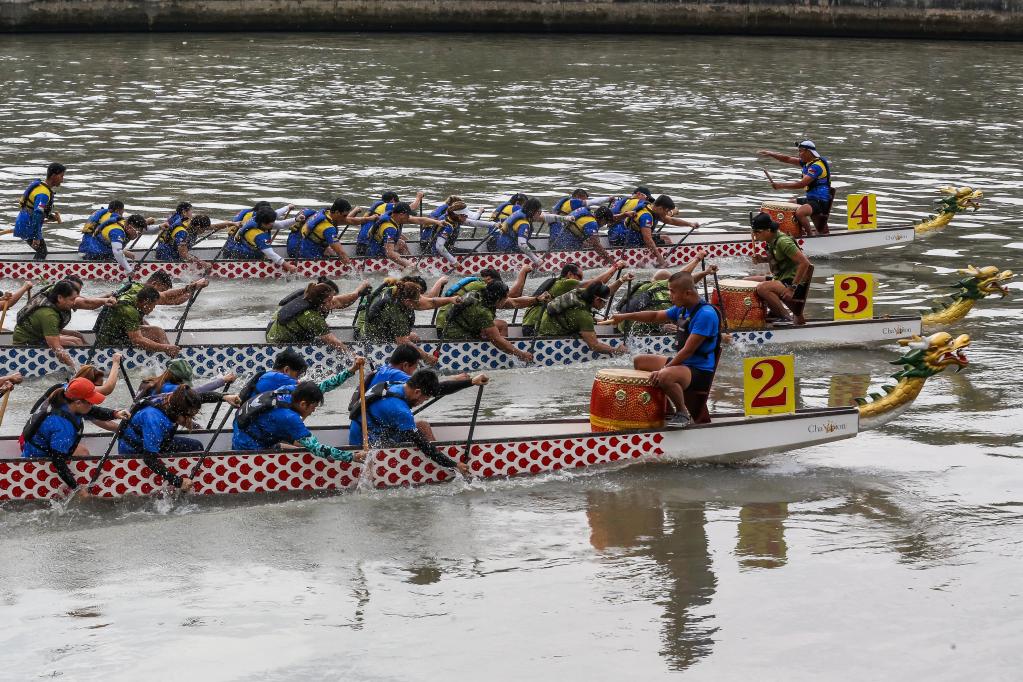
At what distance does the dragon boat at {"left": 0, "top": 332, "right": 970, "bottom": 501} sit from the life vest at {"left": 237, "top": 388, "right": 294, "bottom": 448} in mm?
270

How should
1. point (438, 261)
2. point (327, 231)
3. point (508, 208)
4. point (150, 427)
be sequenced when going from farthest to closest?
point (508, 208) → point (438, 261) → point (327, 231) → point (150, 427)

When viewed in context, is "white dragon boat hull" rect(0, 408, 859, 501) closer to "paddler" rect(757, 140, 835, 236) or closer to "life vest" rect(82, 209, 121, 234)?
"life vest" rect(82, 209, 121, 234)

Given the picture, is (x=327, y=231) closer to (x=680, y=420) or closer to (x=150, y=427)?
(x=150, y=427)

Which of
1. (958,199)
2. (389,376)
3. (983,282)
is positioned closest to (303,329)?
(389,376)

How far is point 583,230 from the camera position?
22016 millimetres


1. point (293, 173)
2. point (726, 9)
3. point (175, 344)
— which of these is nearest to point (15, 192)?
point (293, 173)

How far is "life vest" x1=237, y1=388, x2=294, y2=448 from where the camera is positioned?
12.8m

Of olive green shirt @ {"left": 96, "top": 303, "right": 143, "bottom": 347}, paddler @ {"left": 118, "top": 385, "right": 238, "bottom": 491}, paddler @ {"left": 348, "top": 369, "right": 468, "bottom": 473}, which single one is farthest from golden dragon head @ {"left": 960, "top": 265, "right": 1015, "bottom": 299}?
olive green shirt @ {"left": 96, "top": 303, "right": 143, "bottom": 347}

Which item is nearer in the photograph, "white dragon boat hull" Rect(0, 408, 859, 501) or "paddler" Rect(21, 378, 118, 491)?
"paddler" Rect(21, 378, 118, 491)

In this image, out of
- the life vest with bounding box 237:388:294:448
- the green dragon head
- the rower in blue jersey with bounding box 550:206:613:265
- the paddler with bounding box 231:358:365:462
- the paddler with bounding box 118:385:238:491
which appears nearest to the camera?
the paddler with bounding box 118:385:238:491

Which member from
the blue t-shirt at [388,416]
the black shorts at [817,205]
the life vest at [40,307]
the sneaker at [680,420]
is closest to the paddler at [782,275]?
the sneaker at [680,420]

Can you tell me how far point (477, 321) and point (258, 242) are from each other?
18.4ft

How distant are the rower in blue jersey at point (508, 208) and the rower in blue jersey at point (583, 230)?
0.64 metres

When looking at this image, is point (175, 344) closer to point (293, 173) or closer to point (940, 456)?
point (940, 456)
